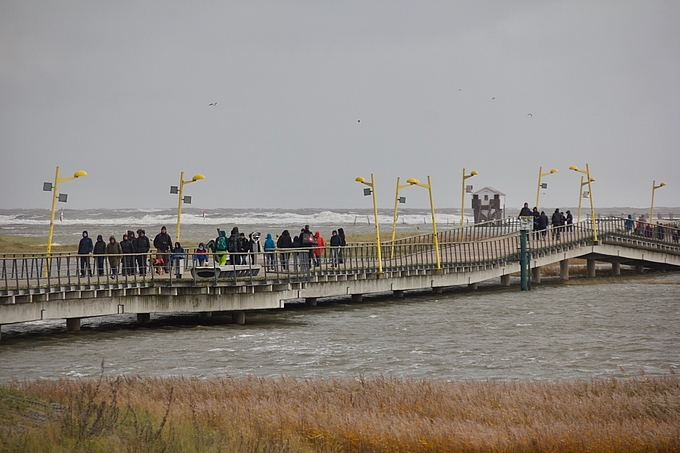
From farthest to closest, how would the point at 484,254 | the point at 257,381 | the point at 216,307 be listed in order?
the point at 484,254, the point at 216,307, the point at 257,381

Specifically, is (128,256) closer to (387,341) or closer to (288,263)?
(288,263)

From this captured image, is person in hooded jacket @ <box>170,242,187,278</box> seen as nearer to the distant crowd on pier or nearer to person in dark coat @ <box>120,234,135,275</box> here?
person in dark coat @ <box>120,234,135,275</box>

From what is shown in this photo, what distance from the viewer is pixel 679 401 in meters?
17.3

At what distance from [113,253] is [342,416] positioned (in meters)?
18.7

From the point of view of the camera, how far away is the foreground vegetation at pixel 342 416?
13.5m

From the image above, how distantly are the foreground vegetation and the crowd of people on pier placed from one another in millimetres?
12028

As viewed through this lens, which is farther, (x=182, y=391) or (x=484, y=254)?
(x=484, y=254)

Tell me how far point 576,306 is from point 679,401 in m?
22.9

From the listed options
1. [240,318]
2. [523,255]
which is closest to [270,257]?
[240,318]

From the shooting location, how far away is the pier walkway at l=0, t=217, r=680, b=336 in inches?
1186

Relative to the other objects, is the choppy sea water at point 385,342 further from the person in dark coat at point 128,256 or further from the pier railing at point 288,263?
the person in dark coat at point 128,256

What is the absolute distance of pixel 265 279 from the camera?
112 ft

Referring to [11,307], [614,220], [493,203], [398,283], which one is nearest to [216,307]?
[11,307]

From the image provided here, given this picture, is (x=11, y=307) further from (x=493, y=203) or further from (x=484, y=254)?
(x=493, y=203)
